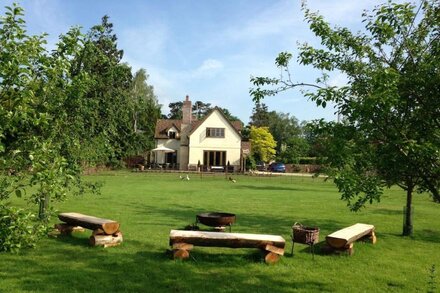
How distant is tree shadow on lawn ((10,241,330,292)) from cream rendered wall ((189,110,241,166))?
143 ft

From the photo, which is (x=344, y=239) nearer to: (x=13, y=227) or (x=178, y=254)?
(x=178, y=254)

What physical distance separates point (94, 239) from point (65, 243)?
87cm

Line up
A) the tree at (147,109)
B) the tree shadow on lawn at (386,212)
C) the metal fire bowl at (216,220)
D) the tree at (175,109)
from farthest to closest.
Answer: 1. the tree at (175,109)
2. the tree at (147,109)
3. the tree shadow on lawn at (386,212)
4. the metal fire bowl at (216,220)

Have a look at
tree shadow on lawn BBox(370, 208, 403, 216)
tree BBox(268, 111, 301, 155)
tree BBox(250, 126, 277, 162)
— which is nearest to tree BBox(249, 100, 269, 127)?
tree BBox(268, 111, 301, 155)

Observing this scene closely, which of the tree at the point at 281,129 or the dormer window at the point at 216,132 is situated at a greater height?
the tree at the point at 281,129

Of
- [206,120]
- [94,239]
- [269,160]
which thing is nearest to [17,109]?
[94,239]

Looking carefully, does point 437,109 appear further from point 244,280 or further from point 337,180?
point 244,280

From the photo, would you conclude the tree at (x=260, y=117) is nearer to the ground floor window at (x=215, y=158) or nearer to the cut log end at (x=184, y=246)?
the ground floor window at (x=215, y=158)

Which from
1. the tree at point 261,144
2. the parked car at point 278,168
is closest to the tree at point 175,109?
the tree at point 261,144

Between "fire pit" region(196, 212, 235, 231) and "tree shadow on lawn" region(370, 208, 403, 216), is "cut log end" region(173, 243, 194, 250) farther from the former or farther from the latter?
"tree shadow on lawn" region(370, 208, 403, 216)

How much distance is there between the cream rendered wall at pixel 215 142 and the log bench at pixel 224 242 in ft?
144

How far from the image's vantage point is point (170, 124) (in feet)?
194

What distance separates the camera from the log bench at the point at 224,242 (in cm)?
891

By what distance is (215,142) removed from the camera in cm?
5331
